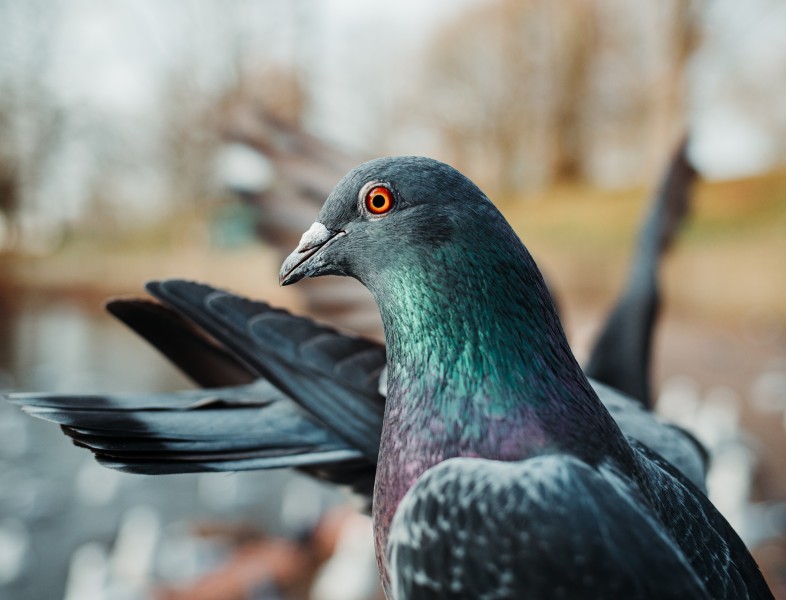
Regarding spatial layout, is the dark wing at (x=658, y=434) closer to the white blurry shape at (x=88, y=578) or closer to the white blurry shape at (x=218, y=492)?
the white blurry shape at (x=88, y=578)

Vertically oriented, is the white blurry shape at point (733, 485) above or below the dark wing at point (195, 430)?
below

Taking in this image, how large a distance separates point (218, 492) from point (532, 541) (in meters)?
5.56

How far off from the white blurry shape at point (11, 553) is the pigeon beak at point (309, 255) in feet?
14.6

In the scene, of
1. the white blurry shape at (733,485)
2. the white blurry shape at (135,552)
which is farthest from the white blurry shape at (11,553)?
the white blurry shape at (733,485)

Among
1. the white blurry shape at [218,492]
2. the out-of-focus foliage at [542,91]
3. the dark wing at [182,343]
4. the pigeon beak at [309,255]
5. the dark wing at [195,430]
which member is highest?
the out-of-focus foliage at [542,91]

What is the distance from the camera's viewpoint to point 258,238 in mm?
1562

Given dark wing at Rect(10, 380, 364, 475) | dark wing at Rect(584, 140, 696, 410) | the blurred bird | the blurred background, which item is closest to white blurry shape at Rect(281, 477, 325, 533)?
the blurred background

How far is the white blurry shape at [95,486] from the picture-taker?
17.2 feet

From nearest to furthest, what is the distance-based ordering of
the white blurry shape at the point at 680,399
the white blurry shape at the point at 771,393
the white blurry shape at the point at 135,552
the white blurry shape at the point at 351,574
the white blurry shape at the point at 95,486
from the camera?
the white blurry shape at the point at 351,574 < the white blurry shape at the point at 135,552 < the white blurry shape at the point at 95,486 < the white blurry shape at the point at 680,399 < the white blurry shape at the point at 771,393

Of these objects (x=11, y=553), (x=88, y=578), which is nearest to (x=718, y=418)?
(x=88, y=578)

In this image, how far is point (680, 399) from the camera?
5711 mm

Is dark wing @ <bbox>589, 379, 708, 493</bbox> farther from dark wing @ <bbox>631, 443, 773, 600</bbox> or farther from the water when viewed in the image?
the water

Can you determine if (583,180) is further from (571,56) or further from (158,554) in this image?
(158,554)

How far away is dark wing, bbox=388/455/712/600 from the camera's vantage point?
508 millimetres
